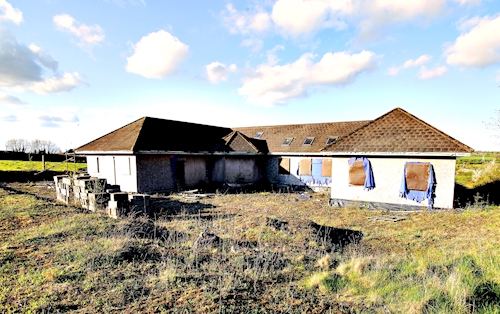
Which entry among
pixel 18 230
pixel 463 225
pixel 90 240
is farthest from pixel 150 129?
pixel 463 225

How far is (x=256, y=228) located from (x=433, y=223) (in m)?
7.21

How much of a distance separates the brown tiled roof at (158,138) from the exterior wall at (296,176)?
4.54m

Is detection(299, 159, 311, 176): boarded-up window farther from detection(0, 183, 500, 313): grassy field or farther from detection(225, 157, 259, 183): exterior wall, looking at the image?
detection(0, 183, 500, 313): grassy field

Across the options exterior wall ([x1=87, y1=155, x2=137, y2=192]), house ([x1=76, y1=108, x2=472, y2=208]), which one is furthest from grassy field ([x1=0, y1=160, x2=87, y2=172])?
house ([x1=76, y1=108, x2=472, y2=208])

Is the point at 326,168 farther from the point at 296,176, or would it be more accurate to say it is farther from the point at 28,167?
the point at 28,167

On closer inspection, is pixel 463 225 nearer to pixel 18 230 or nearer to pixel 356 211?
pixel 356 211

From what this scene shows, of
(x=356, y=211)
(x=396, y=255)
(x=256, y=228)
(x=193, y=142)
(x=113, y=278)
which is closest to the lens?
(x=113, y=278)

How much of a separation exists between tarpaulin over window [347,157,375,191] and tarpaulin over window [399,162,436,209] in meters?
1.43

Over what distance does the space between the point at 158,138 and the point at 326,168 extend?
12.4 meters

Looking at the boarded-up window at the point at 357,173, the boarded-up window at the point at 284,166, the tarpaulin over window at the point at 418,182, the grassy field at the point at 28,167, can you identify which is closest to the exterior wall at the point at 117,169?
the grassy field at the point at 28,167

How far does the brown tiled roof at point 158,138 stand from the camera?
54.8ft

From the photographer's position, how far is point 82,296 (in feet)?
14.0

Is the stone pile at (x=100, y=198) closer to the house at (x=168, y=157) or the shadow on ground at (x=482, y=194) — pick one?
the house at (x=168, y=157)

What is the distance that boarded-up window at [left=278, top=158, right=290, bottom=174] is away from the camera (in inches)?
811
